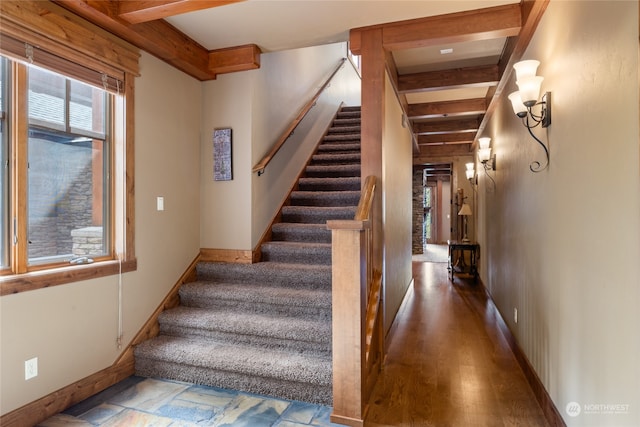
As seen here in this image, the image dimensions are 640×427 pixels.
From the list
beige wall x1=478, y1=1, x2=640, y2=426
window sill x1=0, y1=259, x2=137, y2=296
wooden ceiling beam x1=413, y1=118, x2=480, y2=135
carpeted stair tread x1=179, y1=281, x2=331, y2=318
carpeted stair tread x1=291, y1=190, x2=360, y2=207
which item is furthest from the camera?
wooden ceiling beam x1=413, y1=118, x2=480, y2=135

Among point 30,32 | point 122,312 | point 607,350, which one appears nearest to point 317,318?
point 122,312

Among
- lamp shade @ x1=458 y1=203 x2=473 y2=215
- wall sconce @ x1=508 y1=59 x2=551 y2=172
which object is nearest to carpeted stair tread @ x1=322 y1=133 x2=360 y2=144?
lamp shade @ x1=458 y1=203 x2=473 y2=215

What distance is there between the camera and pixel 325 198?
421 cm

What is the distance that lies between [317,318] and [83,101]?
227 centimetres

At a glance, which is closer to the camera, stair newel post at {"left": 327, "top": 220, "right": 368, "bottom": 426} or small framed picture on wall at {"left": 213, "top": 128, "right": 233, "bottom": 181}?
stair newel post at {"left": 327, "top": 220, "right": 368, "bottom": 426}

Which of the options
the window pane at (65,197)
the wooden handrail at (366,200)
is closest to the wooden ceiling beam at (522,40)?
the wooden handrail at (366,200)

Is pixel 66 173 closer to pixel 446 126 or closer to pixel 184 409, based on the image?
pixel 184 409

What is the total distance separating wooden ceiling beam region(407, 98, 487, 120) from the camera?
17.0ft

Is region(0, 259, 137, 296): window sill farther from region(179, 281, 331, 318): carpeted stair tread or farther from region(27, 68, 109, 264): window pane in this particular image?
region(179, 281, 331, 318): carpeted stair tread

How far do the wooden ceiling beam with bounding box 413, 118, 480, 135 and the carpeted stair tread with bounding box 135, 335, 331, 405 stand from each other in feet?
16.6

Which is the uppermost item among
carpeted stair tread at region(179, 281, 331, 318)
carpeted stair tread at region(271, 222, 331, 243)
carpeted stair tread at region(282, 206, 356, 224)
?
carpeted stair tread at region(282, 206, 356, 224)

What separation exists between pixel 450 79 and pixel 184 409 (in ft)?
13.1

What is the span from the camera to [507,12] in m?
2.58

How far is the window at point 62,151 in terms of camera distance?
80.0 inches
